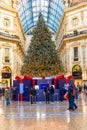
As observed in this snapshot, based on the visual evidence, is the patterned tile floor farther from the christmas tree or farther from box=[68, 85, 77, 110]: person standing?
the christmas tree

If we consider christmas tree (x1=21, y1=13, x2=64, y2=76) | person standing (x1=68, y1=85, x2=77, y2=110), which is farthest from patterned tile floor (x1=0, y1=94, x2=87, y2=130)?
christmas tree (x1=21, y1=13, x2=64, y2=76)

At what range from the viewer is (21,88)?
106ft

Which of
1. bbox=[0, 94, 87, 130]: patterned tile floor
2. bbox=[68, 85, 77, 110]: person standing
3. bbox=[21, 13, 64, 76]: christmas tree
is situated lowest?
bbox=[0, 94, 87, 130]: patterned tile floor

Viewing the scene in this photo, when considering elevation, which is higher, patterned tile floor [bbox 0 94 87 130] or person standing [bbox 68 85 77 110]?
person standing [bbox 68 85 77 110]

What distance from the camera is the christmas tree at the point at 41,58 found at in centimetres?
3944

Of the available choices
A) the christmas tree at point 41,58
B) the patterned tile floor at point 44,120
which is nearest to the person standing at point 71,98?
the patterned tile floor at point 44,120

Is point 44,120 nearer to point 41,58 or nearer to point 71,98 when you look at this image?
point 71,98

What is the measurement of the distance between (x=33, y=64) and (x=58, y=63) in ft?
11.9

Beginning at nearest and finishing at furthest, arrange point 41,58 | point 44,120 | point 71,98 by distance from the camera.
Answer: point 44,120 → point 71,98 → point 41,58

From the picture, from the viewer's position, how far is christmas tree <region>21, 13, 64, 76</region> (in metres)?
39.4

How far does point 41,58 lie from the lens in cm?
4025

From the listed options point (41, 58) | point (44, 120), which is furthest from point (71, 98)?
point (41, 58)

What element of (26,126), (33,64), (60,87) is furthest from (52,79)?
(26,126)

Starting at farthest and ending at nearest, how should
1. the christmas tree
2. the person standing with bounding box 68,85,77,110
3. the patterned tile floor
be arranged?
the christmas tree → the person standing with bounding box 68,85,77,110 → the patterned tile floor
